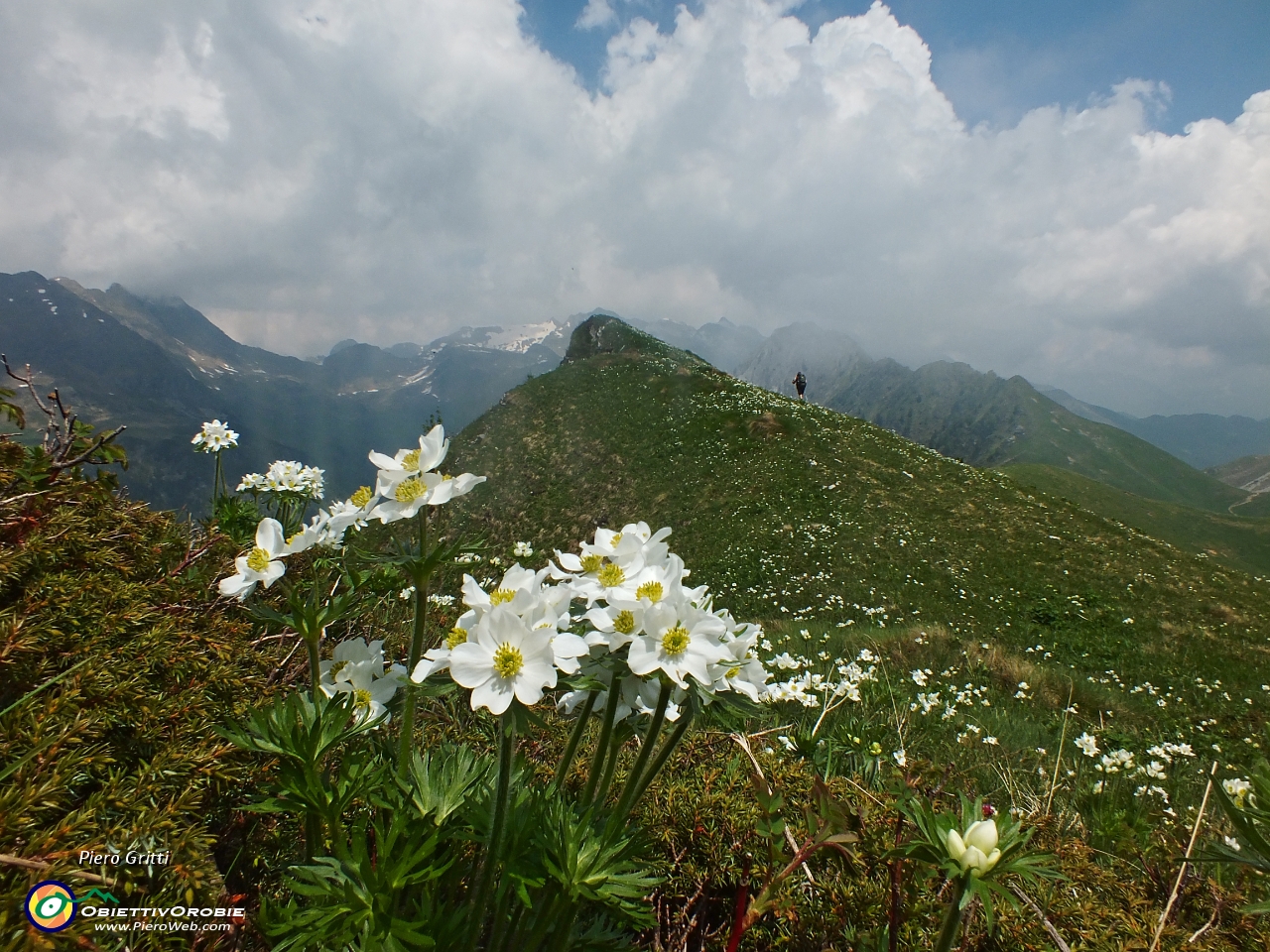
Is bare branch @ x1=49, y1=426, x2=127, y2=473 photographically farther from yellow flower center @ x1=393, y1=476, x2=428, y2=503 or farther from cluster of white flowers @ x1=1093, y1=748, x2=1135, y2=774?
cluster of white flowers @ x1=1093, y1=748, x2=1135, y2=774

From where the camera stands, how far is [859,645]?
8484 millimetres

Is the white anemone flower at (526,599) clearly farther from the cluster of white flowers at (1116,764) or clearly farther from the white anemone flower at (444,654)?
the cluster of white flowers at (1116,764)

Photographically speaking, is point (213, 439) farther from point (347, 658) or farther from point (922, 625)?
point (922, 625)

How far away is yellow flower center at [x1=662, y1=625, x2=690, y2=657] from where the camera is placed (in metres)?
1.54

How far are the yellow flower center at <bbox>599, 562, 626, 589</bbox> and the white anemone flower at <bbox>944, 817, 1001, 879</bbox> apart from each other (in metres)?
1.09

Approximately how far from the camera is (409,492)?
6.23 ft

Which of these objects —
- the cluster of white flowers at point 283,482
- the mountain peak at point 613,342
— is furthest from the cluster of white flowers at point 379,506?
the mountain peak at point 613,342

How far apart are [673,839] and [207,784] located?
5.36 ft

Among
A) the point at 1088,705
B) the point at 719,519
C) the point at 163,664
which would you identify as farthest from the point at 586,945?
the point at 719,519

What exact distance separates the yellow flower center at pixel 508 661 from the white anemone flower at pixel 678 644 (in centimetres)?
30

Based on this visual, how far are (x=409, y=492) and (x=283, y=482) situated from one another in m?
5.06

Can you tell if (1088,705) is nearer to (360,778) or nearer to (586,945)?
(586,945)

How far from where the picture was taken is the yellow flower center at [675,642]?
1537 mm

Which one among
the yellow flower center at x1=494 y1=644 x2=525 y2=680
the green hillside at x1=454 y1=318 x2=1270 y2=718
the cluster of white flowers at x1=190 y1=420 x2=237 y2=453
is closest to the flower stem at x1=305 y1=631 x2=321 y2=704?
the yellow flower center at x1=494 y1=644 x2=525 y2=680
